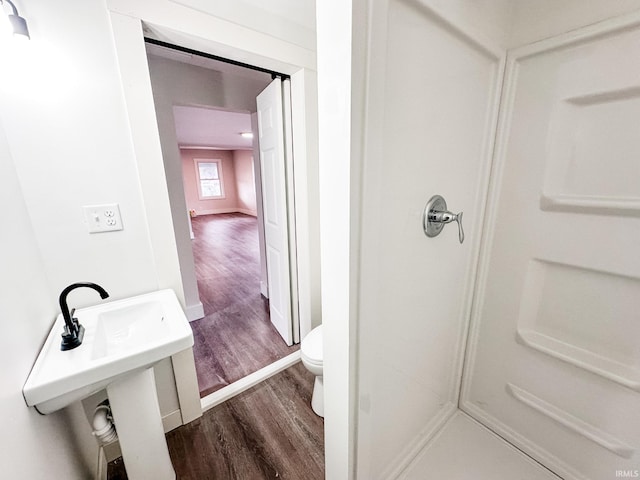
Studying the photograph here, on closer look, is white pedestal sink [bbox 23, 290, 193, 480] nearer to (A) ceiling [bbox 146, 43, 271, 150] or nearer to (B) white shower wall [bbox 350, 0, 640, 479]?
(B) white shower wall [bbox 350, 0, 640, 479]

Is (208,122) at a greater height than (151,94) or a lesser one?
greater

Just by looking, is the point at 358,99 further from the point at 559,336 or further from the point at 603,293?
the point at 559,336

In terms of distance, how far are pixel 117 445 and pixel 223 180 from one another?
8.67m

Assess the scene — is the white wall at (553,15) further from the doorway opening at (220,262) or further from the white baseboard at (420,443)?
the white baseboard at (420,443)

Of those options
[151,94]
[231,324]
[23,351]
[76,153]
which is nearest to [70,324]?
[23,351]

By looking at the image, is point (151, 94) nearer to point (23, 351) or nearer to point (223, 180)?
point (23, 351)

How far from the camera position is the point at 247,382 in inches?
68.0

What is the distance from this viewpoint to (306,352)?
4.57 feet

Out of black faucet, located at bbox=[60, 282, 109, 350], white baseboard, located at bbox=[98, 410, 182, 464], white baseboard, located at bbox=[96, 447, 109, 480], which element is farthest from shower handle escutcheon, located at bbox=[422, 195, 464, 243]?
white baseboard, located at bbox=[96, 447, 109, 480]

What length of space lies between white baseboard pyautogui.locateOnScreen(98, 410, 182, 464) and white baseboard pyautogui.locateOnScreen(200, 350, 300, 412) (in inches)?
5.9

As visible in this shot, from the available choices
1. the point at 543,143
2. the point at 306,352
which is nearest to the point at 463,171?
the point at 543,143

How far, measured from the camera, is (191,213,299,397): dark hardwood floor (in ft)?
6.18

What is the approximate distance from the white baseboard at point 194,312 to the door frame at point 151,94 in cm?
108

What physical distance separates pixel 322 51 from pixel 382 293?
0.66 metres
